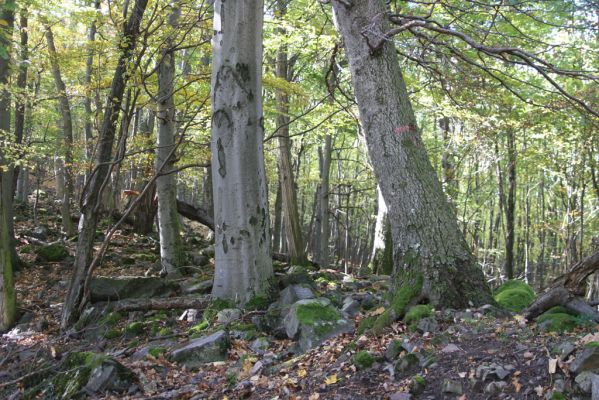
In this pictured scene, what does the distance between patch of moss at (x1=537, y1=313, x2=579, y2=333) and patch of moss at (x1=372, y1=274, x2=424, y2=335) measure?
113 cm

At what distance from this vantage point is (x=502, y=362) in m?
3.28

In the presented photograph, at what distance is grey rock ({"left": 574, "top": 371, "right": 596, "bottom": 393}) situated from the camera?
263cm

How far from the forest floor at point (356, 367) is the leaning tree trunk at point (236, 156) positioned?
3.26 ft

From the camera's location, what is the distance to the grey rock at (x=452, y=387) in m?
3.12

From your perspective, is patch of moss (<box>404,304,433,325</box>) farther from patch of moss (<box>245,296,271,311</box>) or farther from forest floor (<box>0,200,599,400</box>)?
patch of moss (<box>245,296,271,311</box>)

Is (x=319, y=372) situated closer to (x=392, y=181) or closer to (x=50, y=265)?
(x=392, y=181)

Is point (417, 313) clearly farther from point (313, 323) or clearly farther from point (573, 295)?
point (573, 295)

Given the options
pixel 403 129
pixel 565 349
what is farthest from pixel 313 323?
pixel 565 349

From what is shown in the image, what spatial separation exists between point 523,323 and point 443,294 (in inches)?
30.8

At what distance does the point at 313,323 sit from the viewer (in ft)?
16.4

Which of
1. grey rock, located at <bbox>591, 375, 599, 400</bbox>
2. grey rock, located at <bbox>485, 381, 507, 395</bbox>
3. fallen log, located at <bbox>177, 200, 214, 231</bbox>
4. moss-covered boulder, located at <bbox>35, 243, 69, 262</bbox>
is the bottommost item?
grey rock, located at <bbox>485, 381, 507, 395</bbox>

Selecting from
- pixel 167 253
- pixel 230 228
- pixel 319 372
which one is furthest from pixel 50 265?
pixel 319 372

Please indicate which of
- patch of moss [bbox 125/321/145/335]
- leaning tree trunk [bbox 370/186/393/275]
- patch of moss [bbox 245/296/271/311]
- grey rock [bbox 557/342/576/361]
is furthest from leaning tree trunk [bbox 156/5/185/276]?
grey rock [bbox 557/342/576/361]

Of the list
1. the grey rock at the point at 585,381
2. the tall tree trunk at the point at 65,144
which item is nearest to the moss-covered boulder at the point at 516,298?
the grey rock at the point at 585,381
